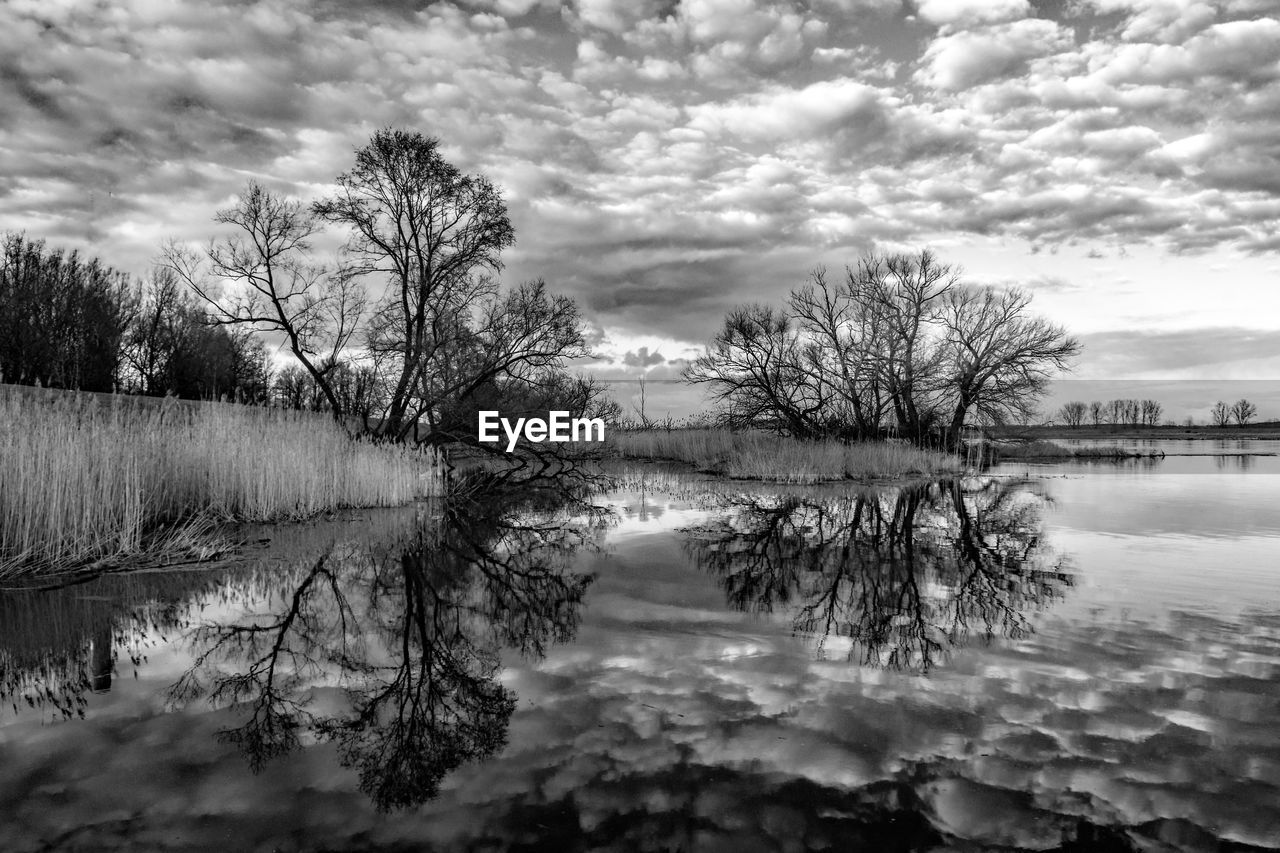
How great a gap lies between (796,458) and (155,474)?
16397mm

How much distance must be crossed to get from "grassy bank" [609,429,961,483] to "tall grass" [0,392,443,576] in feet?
31.3

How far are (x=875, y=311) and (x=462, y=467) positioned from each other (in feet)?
55.3

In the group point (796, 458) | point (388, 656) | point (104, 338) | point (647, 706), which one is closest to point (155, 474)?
point (388, 656)

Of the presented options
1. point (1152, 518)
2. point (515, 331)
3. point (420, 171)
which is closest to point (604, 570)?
point (1152, 518)

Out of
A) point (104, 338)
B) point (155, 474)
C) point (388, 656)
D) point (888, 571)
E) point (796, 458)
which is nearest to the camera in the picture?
point (388, 656)

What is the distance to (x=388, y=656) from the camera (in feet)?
14.7

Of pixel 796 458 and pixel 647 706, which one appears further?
pixel 796 458

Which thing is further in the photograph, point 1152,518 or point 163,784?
point 1152,518

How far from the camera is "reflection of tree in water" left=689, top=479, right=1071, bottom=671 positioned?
507cm

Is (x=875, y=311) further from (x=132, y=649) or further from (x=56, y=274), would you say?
(x=56, y=274)

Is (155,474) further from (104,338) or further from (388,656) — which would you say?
(104,338)

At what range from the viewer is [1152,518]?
11586mm

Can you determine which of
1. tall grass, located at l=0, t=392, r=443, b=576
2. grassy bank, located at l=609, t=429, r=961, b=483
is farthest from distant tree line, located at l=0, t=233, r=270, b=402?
grassy bank, located at l=609, t=429, r=961, b=483

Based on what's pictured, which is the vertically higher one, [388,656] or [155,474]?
[155,474]
